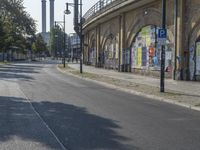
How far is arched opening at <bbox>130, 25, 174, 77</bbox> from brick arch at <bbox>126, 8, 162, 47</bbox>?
1.13 ft

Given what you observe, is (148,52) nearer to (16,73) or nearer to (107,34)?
(16,73)

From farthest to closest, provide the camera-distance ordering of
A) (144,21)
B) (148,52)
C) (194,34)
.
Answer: (148,52)
(144,21)
(194,34)

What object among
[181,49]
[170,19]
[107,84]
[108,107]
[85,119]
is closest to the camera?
[85,119]

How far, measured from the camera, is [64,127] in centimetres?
1119

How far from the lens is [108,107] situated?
15891mm

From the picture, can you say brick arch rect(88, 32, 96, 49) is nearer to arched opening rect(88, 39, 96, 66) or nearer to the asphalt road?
arched opening rect(88, 39, 96, 66)

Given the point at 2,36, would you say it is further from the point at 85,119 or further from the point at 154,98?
the point at 85,119

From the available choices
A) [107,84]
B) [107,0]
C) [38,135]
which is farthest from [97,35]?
[38,135]

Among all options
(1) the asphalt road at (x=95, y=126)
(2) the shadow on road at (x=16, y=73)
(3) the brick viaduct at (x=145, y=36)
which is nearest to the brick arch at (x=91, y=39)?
(3) the brick viaduct at (x=145, y=36)

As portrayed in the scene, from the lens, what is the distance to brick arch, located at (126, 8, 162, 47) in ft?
121

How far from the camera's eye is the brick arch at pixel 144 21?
37.0m

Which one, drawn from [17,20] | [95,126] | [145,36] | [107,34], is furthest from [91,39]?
[95,126]

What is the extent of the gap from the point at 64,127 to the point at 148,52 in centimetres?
2981

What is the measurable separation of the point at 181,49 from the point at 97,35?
33037 mm
